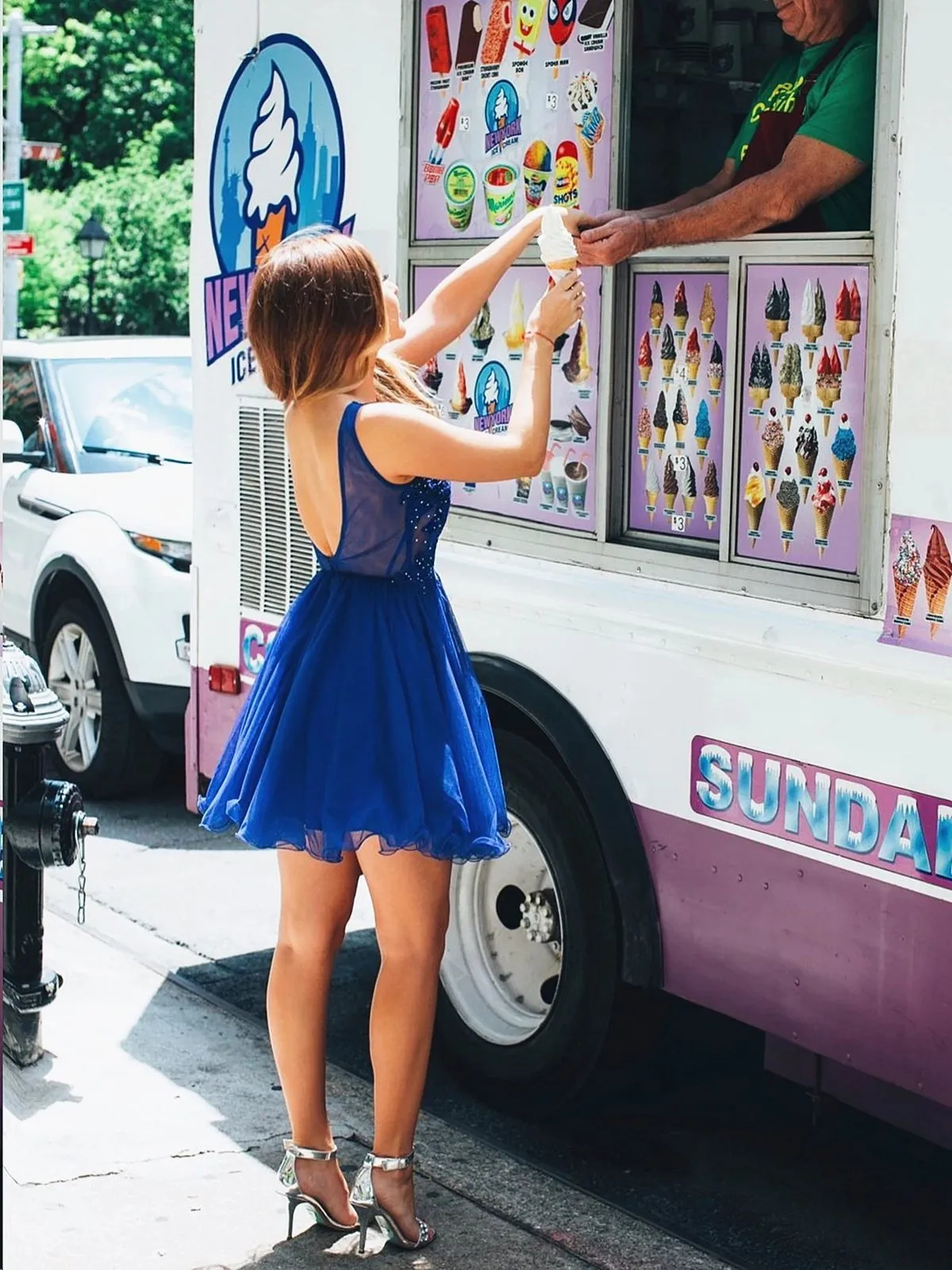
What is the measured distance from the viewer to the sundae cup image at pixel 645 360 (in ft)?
13.5

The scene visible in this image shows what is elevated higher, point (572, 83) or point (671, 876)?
point (572, 83)

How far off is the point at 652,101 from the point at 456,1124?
2.47 metres

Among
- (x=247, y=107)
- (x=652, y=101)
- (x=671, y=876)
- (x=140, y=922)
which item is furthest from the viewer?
(x=140, y=922)

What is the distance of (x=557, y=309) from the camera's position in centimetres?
352

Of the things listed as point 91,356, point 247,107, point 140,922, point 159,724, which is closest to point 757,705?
point 247,107

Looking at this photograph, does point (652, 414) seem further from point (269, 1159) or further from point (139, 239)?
point (139, 239)

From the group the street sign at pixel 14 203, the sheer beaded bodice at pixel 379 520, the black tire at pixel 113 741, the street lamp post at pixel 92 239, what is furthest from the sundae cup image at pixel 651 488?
the street lamp post at pixel 92 239

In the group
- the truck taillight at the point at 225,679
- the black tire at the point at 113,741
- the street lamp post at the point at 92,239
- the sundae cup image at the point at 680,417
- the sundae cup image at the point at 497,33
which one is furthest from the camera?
the street lamp post at the point at 92,239

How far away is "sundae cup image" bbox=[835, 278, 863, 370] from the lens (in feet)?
11.6

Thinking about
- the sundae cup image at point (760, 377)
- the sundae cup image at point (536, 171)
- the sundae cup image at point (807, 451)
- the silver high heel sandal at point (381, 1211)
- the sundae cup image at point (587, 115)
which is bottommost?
the silver high heel sandal at point (381, 1211)

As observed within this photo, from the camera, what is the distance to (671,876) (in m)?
3.97

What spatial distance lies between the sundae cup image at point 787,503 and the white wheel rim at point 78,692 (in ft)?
14.8

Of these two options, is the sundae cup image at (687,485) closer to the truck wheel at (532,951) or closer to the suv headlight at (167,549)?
the truck wheel at (532,951)

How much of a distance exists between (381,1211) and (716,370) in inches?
72.7
